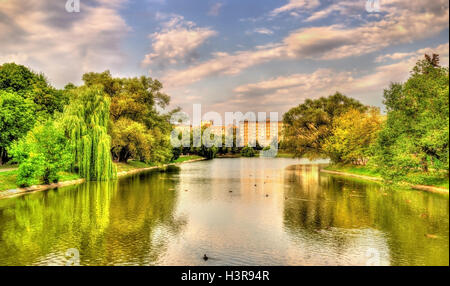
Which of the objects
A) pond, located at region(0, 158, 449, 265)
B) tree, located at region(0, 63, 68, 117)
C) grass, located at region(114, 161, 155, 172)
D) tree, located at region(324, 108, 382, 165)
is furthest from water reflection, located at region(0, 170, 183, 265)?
tree, located at region(324, 108, 382, 165)

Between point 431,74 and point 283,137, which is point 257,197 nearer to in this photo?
point 431,74

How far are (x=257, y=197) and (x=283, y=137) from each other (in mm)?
44549

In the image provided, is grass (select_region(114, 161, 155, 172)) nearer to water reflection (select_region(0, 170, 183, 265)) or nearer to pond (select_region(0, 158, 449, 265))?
pond (select_region(0, 158, 449, 265))

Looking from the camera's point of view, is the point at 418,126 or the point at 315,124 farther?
the point at 315,124

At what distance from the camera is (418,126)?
3412 cm

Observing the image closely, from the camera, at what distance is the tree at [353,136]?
60.8 metres

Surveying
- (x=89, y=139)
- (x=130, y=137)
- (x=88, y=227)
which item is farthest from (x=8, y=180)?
(x=130, y=137)

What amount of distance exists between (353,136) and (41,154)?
164 ft

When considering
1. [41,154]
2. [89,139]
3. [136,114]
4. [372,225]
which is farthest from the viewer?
[136,114]

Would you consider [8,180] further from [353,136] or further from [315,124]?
[315,124]

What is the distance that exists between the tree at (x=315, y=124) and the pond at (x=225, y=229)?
36.3 metres

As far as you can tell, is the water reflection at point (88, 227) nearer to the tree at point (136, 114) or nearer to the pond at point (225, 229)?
the pond at point (225, 229)
